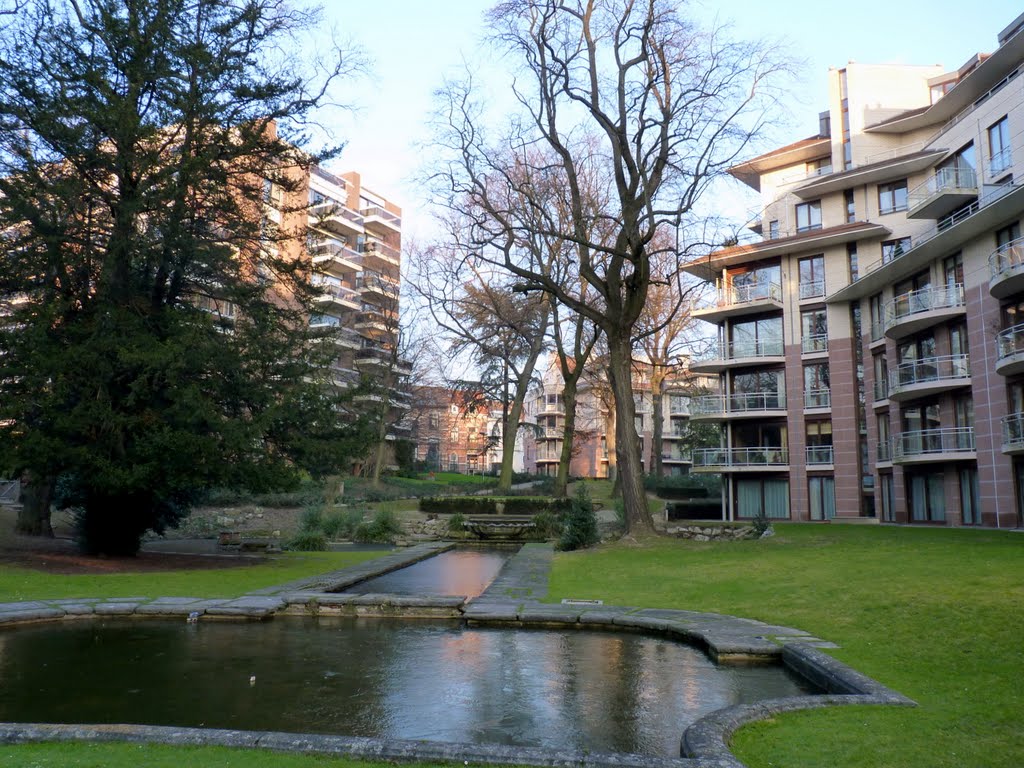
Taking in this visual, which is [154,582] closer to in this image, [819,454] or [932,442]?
[932,442]

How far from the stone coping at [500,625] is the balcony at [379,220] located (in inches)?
2279

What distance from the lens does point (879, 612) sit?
1052cm

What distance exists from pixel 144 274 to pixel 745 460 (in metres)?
30.3

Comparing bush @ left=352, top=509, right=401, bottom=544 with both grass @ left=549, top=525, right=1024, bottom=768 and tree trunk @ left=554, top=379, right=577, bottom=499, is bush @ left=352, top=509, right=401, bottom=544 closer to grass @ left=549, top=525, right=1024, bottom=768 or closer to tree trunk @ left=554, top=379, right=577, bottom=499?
grass @ left=549, top=525, right=1024, bottom=768

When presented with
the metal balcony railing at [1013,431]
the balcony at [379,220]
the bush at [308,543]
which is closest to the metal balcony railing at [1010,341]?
the metal balcony railing at [1013,431]

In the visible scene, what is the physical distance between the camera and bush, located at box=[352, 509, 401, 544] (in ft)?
90.3

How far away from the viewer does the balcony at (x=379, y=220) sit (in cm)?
7119

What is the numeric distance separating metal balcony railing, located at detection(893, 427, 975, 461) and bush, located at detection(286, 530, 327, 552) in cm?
2258

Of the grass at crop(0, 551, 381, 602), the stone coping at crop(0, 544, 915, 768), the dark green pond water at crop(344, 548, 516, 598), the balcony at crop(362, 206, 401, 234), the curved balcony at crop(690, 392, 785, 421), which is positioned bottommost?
the dark green pond water at crop(344, 548, 516, 598)

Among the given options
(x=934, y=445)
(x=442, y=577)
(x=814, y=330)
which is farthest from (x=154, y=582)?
(x=814, y=330)

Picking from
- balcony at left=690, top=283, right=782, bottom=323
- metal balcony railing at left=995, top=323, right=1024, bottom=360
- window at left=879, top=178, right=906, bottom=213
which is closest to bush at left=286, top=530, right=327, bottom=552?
metal balcony railing at left=995, top=323, right=1024, bottom=360

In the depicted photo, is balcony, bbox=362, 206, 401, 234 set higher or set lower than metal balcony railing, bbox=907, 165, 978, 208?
higher

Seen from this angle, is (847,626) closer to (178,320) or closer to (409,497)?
(178,320)

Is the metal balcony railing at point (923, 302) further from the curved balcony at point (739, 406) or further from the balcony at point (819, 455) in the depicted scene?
the curved balcony at point (739, 406)
